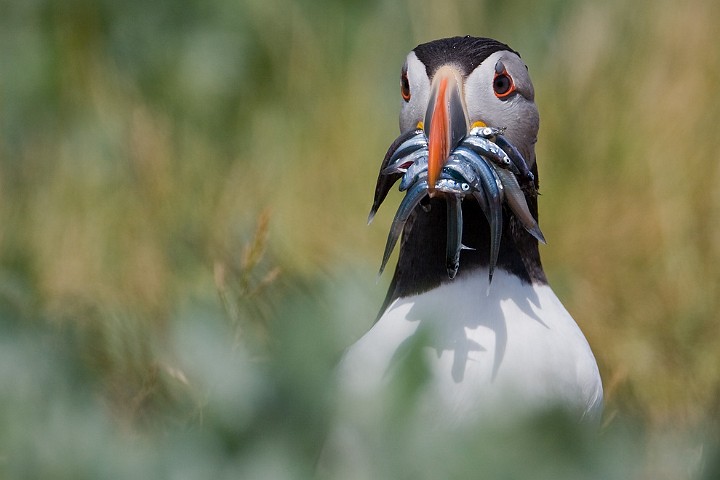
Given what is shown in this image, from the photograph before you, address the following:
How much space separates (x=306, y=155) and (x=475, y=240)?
A: 2101mm

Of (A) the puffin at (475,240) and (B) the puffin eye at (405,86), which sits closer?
(A) the puffin at (475,240)

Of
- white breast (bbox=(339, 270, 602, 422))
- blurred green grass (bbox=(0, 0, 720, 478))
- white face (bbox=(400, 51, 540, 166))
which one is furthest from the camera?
blurred green grass (bbox=(0, 0, 720, 478))

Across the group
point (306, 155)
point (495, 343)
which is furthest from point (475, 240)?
point (306, 155)

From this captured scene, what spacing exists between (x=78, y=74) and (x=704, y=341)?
2.66 metres

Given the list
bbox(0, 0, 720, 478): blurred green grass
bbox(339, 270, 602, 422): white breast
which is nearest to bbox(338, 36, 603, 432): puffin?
bbox(339, 270, 602, 422): white breast

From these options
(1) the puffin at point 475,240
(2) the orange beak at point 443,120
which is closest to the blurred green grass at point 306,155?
(1) the puffin at point 475,240

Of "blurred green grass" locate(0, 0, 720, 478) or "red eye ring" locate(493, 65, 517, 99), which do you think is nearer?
"red eye ring" locate(493, 65, 517, 99)

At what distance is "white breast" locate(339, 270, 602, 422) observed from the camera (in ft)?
7.40

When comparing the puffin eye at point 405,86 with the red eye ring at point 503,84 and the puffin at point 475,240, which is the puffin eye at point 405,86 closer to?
the puffin at point 475,240

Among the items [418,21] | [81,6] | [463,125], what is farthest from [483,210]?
[81,6]

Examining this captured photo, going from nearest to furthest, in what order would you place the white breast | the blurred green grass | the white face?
the white breast → the white face → the blurred green grass

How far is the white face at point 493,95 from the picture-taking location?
2.53 metres

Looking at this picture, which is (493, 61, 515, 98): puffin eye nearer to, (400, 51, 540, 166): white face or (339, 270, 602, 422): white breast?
(400, 51, 540, 166): white face

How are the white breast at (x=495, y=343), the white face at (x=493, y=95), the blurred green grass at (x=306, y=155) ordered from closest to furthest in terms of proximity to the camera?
1. the white breast at (x=495, y=343)
2. the white face at (x=493, y=95)
3. the blurred green grass at (x=306, y=155)
